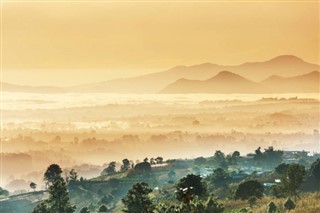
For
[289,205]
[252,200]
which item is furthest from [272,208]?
[252,200]

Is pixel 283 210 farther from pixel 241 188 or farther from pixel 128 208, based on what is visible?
pixel 128 208

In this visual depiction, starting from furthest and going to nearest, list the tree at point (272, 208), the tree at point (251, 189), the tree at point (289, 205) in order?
the tree at point (251, 189) → the tree at point (272, 208) → the tree at point (289, 205)

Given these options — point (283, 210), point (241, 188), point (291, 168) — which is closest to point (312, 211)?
point (283, 210)

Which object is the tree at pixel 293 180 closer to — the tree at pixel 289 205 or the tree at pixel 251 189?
the tree at pixel 251 189

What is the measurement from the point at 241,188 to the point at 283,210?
29573mm

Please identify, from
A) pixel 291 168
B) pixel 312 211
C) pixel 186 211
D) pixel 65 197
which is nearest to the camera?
pixel 186 211

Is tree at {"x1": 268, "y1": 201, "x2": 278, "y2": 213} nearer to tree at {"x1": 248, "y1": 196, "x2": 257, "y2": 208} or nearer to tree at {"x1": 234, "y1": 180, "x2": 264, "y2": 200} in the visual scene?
tree at {"x1": 248, "y1": 196, "x2": 257, "y2": 208}

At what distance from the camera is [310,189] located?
653 feet

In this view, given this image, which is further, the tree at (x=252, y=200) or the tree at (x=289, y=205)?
the tree at (x=252, y=200)

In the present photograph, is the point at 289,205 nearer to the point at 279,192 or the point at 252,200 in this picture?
the point at 279,192

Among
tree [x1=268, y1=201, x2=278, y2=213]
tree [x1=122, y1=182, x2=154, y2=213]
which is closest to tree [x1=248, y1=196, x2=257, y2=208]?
tree [x1=268, y1=201, x2=278, y2=213]

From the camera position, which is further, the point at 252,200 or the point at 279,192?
the point at 252,200

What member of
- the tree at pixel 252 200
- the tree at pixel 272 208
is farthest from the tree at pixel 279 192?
the tree at pixel 272 208

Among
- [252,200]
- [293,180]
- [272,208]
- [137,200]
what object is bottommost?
[272,208]
